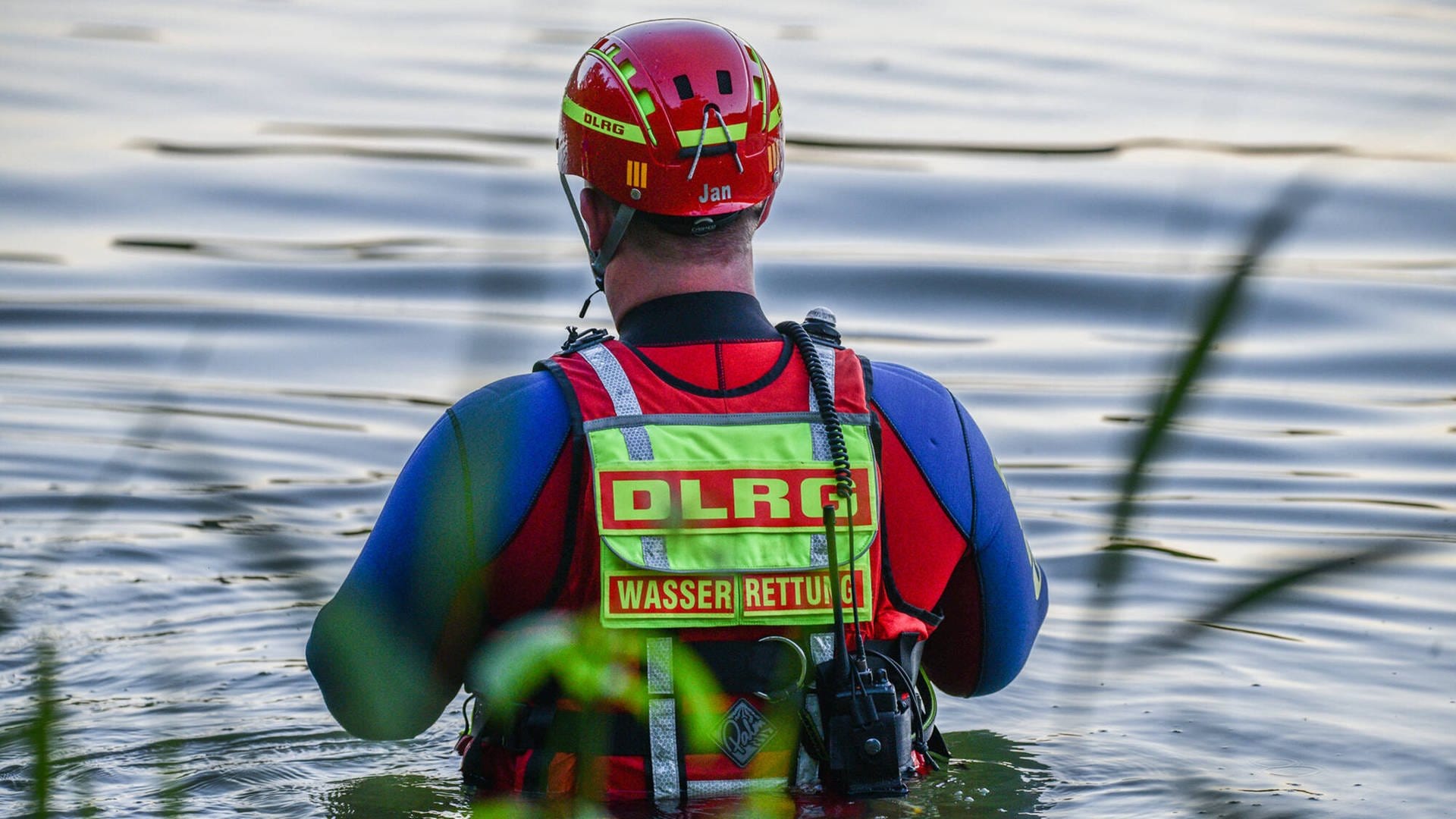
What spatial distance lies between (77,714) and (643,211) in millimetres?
2083

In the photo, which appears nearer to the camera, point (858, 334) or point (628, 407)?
point (628, 407)

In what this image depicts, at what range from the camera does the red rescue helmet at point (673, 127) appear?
9.46ft

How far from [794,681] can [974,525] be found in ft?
1.41

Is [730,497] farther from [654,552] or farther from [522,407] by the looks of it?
[522,407]

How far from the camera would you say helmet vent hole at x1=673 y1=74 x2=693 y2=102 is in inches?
115

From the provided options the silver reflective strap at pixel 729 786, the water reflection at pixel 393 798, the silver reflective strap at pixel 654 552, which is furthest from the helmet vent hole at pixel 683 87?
the water reflection at pixel 393 798

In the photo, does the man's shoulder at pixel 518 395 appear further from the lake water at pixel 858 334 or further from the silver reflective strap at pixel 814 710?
the silver reflective strap at pixel 814 710

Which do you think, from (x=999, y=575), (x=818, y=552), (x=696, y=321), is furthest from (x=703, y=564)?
(x=999, y=575)

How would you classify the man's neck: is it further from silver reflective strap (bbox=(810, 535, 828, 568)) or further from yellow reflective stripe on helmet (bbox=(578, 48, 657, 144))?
silver reflective strap (bbox=(810, 535, 828, 568))

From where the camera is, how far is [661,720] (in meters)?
2.60

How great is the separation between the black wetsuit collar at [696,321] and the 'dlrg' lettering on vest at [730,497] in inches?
9.3

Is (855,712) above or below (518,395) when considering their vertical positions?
below

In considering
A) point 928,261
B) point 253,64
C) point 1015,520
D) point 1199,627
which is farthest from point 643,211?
point 253,64

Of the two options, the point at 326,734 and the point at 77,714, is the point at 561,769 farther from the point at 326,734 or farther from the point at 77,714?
the point at 77,714
